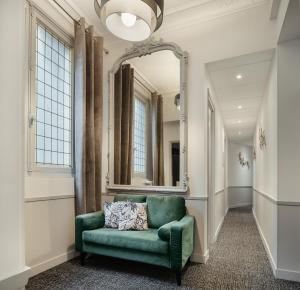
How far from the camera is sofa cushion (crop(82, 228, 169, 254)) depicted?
A: 248 centimetres

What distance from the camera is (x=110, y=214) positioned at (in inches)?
121

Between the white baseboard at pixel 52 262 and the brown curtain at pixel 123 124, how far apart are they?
3.70 feet

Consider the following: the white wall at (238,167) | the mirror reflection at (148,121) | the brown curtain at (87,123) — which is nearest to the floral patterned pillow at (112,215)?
the brown curtain at (87,123)

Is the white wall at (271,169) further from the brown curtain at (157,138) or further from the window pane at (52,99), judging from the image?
the window pane at (52,99)

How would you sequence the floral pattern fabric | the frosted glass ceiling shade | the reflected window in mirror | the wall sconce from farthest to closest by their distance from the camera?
the reflected window in mirror
the wall sconce
the floral pattern fabric
the frosted glass ceiling shade

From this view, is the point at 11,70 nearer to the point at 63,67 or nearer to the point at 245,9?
the point at 63,67

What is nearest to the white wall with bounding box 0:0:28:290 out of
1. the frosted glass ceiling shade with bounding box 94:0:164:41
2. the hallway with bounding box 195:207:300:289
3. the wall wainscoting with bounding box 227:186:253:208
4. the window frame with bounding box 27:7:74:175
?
the frosted glass ceiling shade with bounding box 94:0:164:41

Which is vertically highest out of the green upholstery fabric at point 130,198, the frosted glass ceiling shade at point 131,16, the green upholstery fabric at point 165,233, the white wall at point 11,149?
the frosted glass ceiling shade at point 131,16

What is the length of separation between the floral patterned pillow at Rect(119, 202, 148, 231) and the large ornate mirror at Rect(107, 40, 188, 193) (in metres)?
0.41

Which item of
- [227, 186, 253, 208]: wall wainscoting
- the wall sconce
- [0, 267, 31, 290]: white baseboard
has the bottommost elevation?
[227, 186, 253, 208]: wall wainscoting

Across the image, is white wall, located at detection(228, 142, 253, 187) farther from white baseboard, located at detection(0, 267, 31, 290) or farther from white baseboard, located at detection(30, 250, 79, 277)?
white baseboard, located at detection(0, 267, 31, 290)

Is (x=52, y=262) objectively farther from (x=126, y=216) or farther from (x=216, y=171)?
(x=216, y=171)

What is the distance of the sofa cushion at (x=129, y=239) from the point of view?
8.13 ft

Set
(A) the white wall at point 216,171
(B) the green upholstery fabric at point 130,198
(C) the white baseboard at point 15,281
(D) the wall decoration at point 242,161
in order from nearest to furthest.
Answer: (C) the white baseboard at point 15,281
(B) the green upholstery fabric at point 130,198
(A) the white wall at point 216,171
(D) the wall decoration at point 242,161
